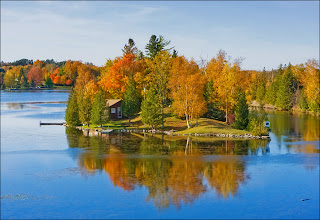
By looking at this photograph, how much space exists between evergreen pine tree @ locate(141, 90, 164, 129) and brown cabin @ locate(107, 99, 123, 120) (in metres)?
10.4

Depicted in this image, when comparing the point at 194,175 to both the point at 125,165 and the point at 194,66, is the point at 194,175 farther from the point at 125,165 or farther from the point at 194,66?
the point at 194,66

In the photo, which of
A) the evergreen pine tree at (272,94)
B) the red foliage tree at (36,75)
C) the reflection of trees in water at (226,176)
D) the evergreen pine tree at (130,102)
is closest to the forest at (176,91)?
the evergreen pine tree at (130,102)

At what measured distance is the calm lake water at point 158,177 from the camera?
73.8ft

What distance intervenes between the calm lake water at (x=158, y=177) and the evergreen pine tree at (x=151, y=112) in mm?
6513

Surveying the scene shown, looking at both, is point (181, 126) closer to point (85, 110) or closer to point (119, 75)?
point (85, 110)

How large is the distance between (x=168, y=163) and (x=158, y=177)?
204 inches

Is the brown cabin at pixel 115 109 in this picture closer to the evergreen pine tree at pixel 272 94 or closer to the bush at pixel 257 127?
the bush at pixel 257 127

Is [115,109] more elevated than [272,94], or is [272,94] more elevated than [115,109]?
[272,94]

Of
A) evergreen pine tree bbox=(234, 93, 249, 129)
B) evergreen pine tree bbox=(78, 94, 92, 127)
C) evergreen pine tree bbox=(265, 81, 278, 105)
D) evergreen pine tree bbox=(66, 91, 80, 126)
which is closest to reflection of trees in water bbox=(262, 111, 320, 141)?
evergreen pine tree bbox=(234, 93, 249, 129)

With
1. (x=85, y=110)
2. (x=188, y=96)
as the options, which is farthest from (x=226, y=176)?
(x=85, y=110)

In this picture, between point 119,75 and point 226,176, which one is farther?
point 119,75

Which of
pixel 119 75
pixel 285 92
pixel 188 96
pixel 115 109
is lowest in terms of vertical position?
pixel 115 109

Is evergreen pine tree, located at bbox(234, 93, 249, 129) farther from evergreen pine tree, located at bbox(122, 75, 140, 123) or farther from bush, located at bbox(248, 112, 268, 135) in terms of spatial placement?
evergreen pine tree, located at bbox(122, 75, 140, 123)

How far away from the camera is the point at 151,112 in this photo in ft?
183
